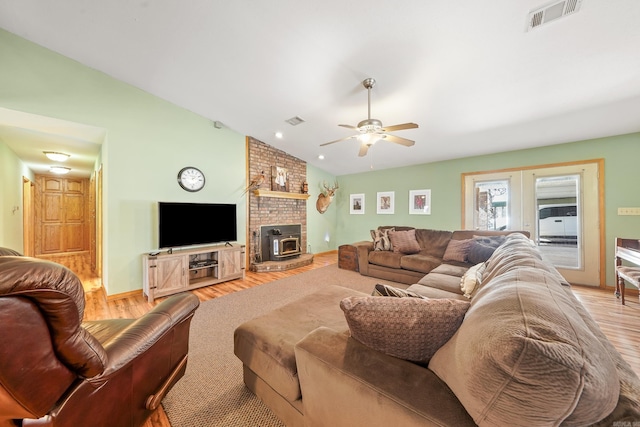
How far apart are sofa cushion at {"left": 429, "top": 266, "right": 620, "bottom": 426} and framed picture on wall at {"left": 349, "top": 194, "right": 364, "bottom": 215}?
225 inches

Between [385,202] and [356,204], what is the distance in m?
0.88

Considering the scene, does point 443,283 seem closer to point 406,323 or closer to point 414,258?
point 414,258

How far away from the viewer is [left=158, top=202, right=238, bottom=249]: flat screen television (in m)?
3.44

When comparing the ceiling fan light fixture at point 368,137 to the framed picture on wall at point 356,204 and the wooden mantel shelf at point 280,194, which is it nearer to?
the wooden mantel shelf at point 280,194

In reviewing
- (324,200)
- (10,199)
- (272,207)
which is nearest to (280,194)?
(272,207)

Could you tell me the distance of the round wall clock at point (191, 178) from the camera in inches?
149

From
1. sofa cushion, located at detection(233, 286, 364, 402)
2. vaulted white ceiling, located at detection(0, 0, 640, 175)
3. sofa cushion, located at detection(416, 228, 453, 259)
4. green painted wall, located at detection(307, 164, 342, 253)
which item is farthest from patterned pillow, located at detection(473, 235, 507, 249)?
green painted wall, located at detection(307, 164, 342, 253)

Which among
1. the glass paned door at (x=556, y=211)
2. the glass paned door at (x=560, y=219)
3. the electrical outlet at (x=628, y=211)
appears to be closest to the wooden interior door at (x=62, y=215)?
the glass paned door at (x=556, y=211)

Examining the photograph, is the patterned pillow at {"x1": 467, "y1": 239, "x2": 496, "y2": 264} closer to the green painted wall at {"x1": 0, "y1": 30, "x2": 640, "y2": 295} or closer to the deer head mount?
the green painted wall at {"x1": 0, "y1": 30, "x2": 640, "y2": 295}

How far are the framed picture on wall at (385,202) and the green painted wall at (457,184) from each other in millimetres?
106

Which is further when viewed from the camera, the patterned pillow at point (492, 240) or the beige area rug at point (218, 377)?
the patterned pillow at point (492, 240)

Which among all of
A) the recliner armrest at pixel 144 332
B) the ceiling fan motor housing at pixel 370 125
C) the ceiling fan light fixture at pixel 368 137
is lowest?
the recliner armrest at pixel 144 332

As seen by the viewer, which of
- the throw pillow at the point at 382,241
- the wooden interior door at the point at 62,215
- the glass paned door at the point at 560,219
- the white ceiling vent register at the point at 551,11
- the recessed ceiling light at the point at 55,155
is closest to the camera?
the white ceiling vent register at the point at 551,11

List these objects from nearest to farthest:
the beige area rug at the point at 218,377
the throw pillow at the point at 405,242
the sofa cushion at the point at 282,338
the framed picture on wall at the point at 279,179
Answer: the sofa cushion at the point at 282,338
the beige area rug at the point at 218,377
the throw pillow at the point at 405,242
the framed picture on wall at the point at 279,179
